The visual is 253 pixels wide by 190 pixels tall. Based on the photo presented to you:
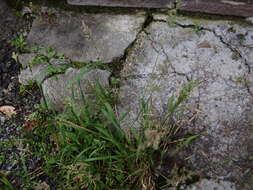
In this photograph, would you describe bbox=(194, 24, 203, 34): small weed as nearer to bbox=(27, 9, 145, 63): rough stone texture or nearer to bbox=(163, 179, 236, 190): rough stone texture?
bbox=(27, 9, 145, 63): rough stone texture

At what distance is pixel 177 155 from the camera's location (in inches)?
68.9

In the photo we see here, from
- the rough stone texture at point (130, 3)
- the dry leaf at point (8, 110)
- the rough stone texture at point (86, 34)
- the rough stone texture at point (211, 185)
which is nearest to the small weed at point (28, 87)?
the dry leaf at point (8, 110)

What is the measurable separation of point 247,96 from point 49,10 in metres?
1.49

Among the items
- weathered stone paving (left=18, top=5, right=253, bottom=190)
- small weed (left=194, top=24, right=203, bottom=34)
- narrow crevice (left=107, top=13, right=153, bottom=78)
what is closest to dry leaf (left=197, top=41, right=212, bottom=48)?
weathered stone paving (left=18, top=5, right=253, bottom=190)

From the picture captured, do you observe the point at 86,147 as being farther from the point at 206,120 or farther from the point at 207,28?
the point at 207,28

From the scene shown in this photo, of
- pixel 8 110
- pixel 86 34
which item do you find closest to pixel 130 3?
pixel 86 34

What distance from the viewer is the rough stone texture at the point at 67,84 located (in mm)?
1966

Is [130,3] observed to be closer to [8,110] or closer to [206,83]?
[206,83]

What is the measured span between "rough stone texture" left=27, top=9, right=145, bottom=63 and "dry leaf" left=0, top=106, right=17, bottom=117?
1.58 feet

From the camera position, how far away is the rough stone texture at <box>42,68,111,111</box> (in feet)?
6.45

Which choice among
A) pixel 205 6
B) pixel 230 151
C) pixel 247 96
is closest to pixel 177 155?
pixel 230 151

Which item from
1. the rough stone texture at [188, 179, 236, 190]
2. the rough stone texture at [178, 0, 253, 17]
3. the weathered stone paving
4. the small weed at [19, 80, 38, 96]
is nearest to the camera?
the rough stone texture at [188, 179, 236, 190]

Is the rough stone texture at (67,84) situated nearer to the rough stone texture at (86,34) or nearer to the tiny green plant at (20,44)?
the rough stone texture at (86,34)

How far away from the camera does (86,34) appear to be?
7.14ft
